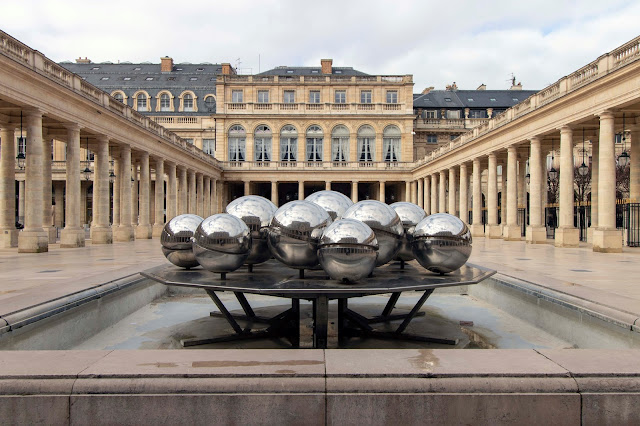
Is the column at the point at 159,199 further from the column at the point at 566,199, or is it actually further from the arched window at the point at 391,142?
the arched window at the point at 391,142

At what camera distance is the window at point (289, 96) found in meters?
70.2

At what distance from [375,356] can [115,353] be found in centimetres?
262

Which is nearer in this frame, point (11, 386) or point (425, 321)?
point (11, 386)

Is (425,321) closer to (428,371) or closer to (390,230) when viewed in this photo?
(390,230)

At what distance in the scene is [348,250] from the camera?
21.1 feet

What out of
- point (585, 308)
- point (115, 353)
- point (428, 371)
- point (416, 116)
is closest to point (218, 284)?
point (115, 353)

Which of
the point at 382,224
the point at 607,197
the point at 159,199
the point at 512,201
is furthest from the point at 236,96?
the point at 382,224

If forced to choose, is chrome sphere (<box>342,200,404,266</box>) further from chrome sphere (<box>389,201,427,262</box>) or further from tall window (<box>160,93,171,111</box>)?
tall window (<box>160,93,171,111</box>)

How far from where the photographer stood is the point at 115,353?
15.3 ft

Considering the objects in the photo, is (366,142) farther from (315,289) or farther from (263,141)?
Result: (315,289)

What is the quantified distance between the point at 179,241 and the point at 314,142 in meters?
61.9

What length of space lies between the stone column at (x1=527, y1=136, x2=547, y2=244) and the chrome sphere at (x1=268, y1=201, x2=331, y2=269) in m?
28.5

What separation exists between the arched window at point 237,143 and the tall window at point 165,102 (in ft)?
47.6

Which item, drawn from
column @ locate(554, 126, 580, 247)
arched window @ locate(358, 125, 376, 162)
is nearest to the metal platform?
column @ locate(554, 126, 580, 247)
